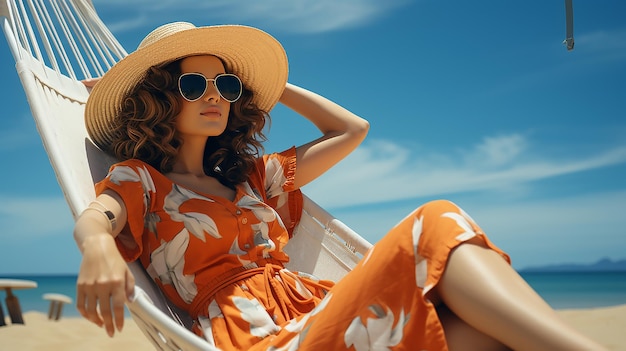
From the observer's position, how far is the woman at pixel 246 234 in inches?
55.6

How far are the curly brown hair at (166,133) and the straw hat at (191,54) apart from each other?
43mm

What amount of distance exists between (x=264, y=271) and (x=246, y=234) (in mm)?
137

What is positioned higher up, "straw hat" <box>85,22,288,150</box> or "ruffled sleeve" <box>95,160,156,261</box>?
"straw hat" <box>85,22,288,150</box>

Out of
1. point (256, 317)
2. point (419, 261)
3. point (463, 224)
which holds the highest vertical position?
point (463, 224)

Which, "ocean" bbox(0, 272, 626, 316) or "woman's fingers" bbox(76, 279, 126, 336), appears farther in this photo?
"ocean" bbox(0, 272, 626, 316)

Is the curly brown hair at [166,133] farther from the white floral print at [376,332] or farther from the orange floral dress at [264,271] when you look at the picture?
the white floral print at [376,332]

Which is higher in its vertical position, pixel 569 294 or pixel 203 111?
pixel 203 111

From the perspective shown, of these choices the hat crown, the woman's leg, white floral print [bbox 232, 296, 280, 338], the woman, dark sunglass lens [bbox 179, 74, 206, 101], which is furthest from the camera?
the hat crown

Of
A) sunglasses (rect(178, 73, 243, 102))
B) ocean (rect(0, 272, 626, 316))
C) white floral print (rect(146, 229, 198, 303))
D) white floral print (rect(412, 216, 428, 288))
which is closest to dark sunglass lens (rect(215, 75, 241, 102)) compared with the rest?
sunglasses (rect(178, 73, 243, 102))

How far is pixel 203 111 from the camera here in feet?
7.34

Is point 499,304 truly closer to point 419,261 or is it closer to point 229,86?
point 419,261

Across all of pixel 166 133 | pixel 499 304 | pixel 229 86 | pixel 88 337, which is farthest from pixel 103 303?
pixel 88 337

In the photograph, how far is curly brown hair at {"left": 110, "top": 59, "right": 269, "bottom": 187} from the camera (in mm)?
2230

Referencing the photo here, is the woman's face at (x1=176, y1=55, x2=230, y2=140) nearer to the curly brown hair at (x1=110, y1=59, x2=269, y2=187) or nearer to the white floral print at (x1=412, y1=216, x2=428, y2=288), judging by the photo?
the curly brown hair at (x1=110, y1=59, x2=269, y2=187)
